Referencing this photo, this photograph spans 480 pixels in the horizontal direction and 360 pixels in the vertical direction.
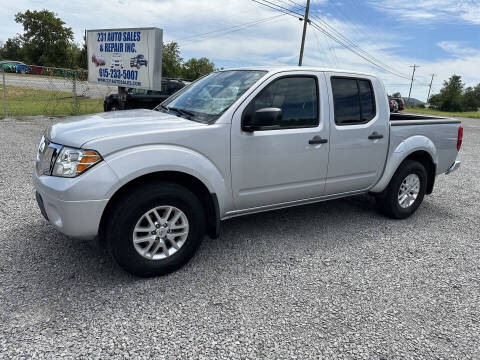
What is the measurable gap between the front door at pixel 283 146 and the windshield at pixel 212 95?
0.19 m

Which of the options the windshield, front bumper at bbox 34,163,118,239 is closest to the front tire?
front bumper at bbox 34,163,118,239

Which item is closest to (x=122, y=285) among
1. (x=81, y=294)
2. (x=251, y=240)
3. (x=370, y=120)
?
(x=81, y=294)

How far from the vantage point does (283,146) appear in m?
3.57

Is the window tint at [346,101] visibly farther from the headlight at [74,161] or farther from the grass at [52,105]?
the grass at [52,105]

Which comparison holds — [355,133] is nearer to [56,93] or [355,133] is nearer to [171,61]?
[56,93]

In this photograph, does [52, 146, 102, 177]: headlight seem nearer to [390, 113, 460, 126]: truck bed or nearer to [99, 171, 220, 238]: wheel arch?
[99, 171, 220, 238]: wheel arch

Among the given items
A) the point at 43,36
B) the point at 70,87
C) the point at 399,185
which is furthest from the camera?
the point at 43,36

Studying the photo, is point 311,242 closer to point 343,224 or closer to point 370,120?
point 343,224

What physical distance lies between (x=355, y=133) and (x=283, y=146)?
1.04 metres

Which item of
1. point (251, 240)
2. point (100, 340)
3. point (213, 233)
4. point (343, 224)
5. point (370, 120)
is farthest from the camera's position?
point (343, 224)

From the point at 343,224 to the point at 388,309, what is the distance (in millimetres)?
1823

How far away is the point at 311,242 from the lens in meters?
4.05

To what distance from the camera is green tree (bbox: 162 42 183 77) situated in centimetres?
4862

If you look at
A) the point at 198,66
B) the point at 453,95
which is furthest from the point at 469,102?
the point at 198,66
